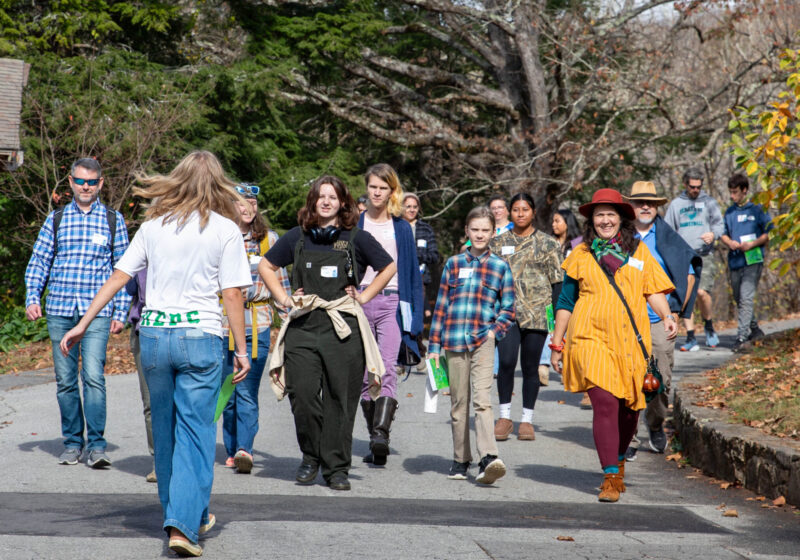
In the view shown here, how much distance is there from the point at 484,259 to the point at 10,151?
12.1 metres

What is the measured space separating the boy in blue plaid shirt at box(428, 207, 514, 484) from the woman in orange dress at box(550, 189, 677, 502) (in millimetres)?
489

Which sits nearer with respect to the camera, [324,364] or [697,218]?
[324,364]

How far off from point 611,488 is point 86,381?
3845mm

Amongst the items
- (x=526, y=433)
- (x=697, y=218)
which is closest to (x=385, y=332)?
(x=526, y=433)

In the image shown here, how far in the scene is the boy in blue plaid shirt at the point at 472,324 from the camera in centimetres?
726

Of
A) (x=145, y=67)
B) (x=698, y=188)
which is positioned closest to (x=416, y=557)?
(x=698, y=188)

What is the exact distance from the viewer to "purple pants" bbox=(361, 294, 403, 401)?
769 cm

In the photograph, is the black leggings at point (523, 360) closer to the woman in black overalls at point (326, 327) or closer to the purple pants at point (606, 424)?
the purple pants at point (606, 424)

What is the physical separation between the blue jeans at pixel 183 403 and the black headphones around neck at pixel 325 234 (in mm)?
1922

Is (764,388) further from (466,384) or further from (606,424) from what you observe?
(466,384)

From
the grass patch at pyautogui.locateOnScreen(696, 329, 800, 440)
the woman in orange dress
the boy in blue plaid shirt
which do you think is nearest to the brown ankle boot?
the woman in orange dress

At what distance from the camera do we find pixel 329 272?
6816mm

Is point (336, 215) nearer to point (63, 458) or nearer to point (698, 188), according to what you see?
point (63, 458)

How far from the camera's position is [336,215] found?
6.93 m
